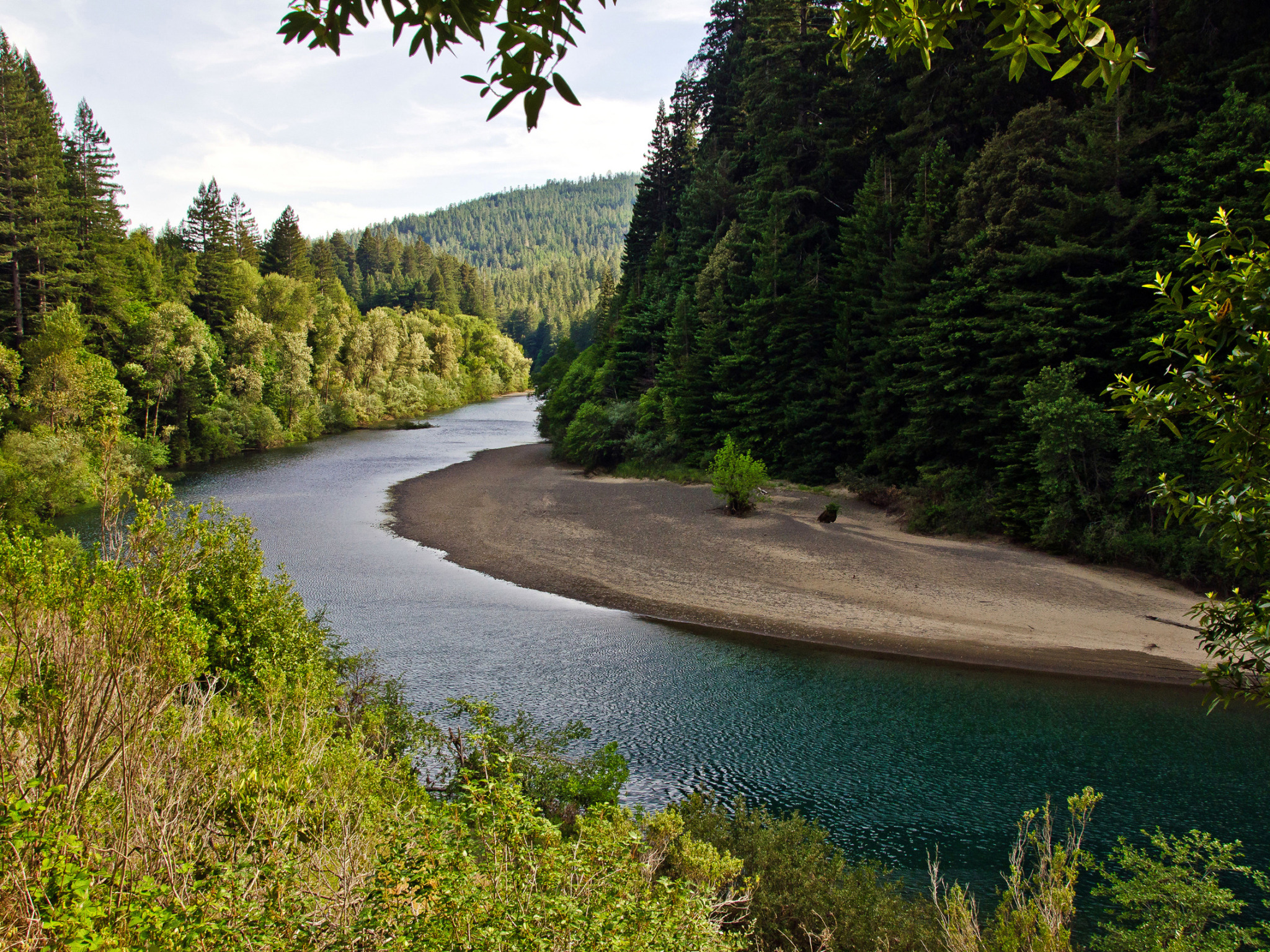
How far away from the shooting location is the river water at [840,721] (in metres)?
10.2

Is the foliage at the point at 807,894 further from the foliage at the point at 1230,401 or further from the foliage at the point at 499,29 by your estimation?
the foliage at the point at 499,29

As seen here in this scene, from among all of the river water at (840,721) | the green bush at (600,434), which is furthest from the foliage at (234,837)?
the green bush at (600,434)

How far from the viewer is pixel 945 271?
25.0 metres

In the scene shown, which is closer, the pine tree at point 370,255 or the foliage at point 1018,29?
the foliage at point 1018,29

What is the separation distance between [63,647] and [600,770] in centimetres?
616

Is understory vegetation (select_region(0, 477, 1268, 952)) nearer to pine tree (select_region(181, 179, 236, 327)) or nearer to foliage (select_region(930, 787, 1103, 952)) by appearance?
foliage (select_region(930, 787, 1103, 952))

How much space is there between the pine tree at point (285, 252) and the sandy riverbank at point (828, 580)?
42800 millimetres

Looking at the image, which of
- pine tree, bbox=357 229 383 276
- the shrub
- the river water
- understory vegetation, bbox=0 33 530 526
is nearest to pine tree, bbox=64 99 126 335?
understory vegetation, bbox=0 33 530 526

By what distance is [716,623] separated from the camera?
1783 cm

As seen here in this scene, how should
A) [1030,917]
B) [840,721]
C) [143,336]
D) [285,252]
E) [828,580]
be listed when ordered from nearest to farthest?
[1030,917], [840,721], [828,580], [143,336], [285,252]

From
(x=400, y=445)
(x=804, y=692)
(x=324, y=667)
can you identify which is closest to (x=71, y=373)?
(x=400, y=445)

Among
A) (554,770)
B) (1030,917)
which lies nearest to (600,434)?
(554,770)

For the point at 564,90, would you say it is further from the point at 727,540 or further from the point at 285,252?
the point at 285,252

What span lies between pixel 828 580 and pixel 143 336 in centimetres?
3462
